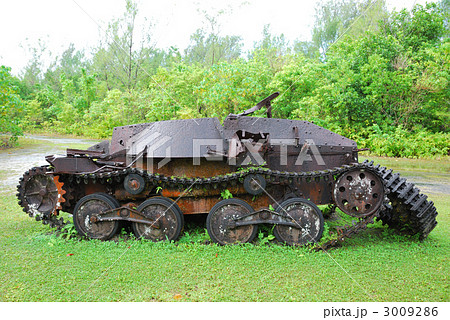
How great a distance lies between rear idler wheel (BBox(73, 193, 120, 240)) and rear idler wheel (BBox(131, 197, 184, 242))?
0.47 m

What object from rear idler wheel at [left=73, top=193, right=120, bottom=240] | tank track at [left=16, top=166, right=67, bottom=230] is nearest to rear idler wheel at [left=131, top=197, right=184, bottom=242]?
rear idler wheel at [left=73, top=193, right=120, bottom=240]

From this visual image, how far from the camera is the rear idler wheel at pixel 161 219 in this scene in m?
5.61

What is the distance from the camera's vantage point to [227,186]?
224 inches

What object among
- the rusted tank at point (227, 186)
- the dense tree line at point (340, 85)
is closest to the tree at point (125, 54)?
the dense tree line at point (340, 85)

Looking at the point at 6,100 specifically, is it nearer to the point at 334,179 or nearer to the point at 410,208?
the point at 334,179

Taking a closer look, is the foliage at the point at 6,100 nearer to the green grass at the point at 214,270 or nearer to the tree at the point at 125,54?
Result: the tree at the point at 125,54

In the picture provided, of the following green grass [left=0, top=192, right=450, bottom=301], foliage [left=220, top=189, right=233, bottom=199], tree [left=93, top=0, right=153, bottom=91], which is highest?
tree [left=93, top=0, right=153, bottom=91]

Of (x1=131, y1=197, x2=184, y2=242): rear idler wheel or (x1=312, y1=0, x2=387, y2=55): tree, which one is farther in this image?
(x1=312, y1=0, x2=387, y2=55): tree

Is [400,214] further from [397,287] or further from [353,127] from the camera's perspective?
[353,127]

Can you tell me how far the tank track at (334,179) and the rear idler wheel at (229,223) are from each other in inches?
14.0

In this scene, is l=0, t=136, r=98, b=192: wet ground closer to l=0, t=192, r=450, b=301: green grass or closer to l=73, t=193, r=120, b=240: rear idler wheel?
l=0, t=192, r=450, b=301: green grass

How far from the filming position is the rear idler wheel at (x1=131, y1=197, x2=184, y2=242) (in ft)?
18.4

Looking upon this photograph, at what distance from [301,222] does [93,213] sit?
357 cm

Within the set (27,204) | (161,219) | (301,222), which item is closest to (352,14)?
(301,222)
